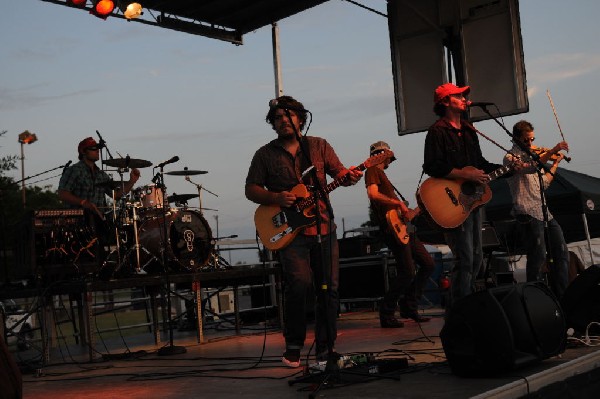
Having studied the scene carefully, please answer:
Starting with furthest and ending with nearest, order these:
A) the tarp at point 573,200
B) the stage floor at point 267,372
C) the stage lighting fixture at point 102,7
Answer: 1. the tarp at point 573,200
2. the stage lighting fixture at point 102,7
3. the stage floor at point 267,372

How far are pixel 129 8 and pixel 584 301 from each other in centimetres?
704

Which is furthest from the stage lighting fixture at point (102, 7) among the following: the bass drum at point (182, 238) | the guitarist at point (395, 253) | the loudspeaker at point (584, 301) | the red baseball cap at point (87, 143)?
the loudspeaker at point (584, 301)

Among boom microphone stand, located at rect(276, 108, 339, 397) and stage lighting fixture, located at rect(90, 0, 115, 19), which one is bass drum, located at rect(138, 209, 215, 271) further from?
boom microphone stand, located at rect(276, 108, 339, 397)

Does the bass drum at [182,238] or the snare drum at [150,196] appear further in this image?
the snare drum at [150,196]

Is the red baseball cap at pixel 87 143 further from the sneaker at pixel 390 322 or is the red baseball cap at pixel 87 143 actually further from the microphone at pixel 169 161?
the sneaker at pixel 390 322

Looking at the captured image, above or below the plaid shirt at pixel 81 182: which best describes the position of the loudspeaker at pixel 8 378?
below

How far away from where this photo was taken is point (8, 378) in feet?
9.82

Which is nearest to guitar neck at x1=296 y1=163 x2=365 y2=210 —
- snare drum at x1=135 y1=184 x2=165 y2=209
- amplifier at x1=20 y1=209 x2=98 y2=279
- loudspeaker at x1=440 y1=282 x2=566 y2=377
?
loudspeaker at x1=440 y1=282 x2=566 y2=377

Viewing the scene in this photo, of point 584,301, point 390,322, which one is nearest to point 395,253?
point 390,322

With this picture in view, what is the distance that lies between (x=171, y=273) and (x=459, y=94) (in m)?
4.38

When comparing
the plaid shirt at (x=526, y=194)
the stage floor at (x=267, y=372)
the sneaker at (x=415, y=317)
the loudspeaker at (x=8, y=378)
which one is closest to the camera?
the loudspeaker at (x=8, y=378)

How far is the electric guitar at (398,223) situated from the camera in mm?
8273

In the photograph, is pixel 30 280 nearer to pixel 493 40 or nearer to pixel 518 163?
pixel 518 163

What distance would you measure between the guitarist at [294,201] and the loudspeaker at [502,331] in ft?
3.87
